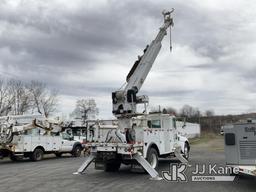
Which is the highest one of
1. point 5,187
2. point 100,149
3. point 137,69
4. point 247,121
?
point 137,69

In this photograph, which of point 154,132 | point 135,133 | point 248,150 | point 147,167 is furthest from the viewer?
point 154,132

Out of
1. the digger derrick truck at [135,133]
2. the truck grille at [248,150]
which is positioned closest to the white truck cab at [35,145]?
the digger derrick truck at [135,133]

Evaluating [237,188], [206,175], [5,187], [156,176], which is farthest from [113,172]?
[237,188]

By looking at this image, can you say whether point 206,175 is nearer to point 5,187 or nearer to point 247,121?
point 247,121

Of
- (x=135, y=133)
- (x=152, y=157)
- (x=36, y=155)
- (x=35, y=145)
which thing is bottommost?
(x=36, y=155)

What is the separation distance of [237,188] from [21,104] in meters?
52.4

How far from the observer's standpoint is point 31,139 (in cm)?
2138

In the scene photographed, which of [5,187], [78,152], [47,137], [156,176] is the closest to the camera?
[5,187]

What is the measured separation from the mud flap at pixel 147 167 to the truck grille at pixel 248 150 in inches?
124

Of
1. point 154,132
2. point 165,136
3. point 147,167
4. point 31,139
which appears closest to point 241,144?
point 147,167

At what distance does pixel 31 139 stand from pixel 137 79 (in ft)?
30.9

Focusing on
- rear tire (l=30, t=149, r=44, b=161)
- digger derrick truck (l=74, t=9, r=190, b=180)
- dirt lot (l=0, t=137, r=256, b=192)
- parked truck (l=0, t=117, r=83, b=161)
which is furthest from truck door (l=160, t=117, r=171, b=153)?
rear tire (l=30, t=149, r=44, b=161)

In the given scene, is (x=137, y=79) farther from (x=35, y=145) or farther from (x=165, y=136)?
(x=35, y=145)

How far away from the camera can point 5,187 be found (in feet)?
37.7
